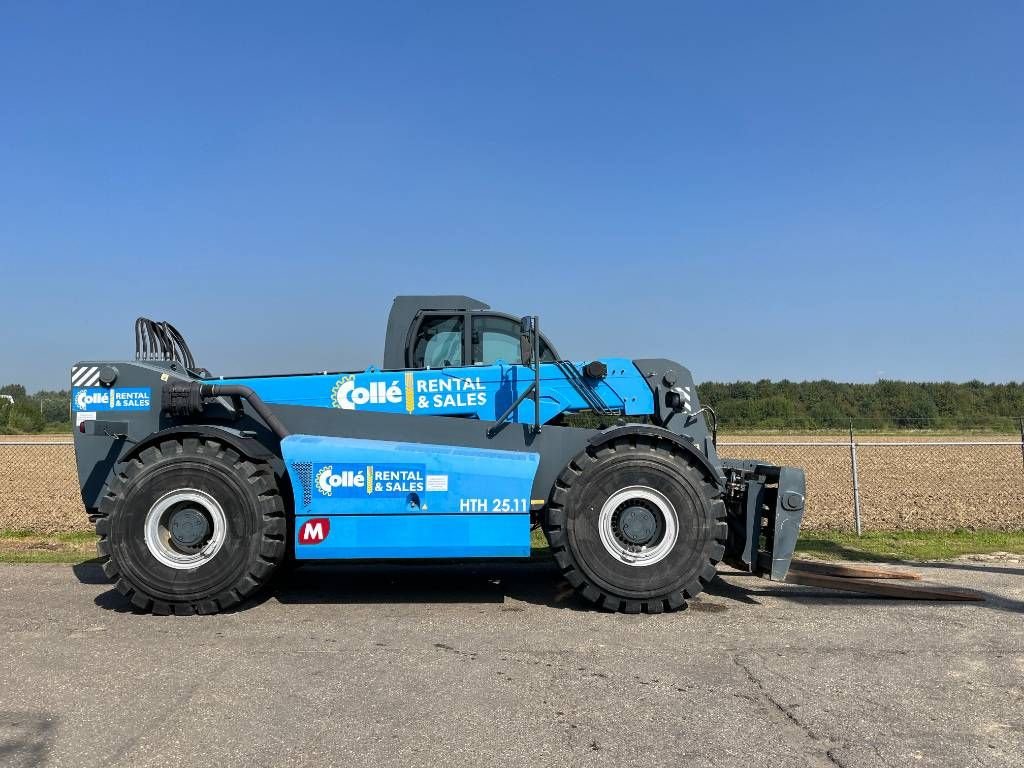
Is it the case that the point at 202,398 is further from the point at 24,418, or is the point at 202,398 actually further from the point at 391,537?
the point at 24,418

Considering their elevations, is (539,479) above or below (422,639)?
above

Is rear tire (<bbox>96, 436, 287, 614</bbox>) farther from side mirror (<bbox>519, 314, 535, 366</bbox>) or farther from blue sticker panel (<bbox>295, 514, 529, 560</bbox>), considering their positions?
side mirror (<bbox>519, 314, 535, 366</bbox>)

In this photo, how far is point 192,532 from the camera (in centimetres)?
604

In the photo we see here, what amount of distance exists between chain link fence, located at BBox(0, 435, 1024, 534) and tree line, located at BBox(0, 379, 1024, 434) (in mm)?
1156

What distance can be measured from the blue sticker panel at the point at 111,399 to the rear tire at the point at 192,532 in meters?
0.86

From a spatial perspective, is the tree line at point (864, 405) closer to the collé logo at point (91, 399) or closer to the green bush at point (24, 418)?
the collé logo at point (91, 399)

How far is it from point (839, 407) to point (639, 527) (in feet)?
93.3

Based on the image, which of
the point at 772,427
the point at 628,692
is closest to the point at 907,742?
the point at 628,692

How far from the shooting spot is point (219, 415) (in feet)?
22.4

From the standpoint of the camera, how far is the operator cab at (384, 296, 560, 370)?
7250mm

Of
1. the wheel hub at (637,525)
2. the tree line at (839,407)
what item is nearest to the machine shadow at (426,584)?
the wheel hub at (637,525)

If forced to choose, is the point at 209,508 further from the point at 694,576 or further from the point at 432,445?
the point at 694,576

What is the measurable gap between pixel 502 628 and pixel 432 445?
1.70 meters

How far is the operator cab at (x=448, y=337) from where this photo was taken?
285 inches
